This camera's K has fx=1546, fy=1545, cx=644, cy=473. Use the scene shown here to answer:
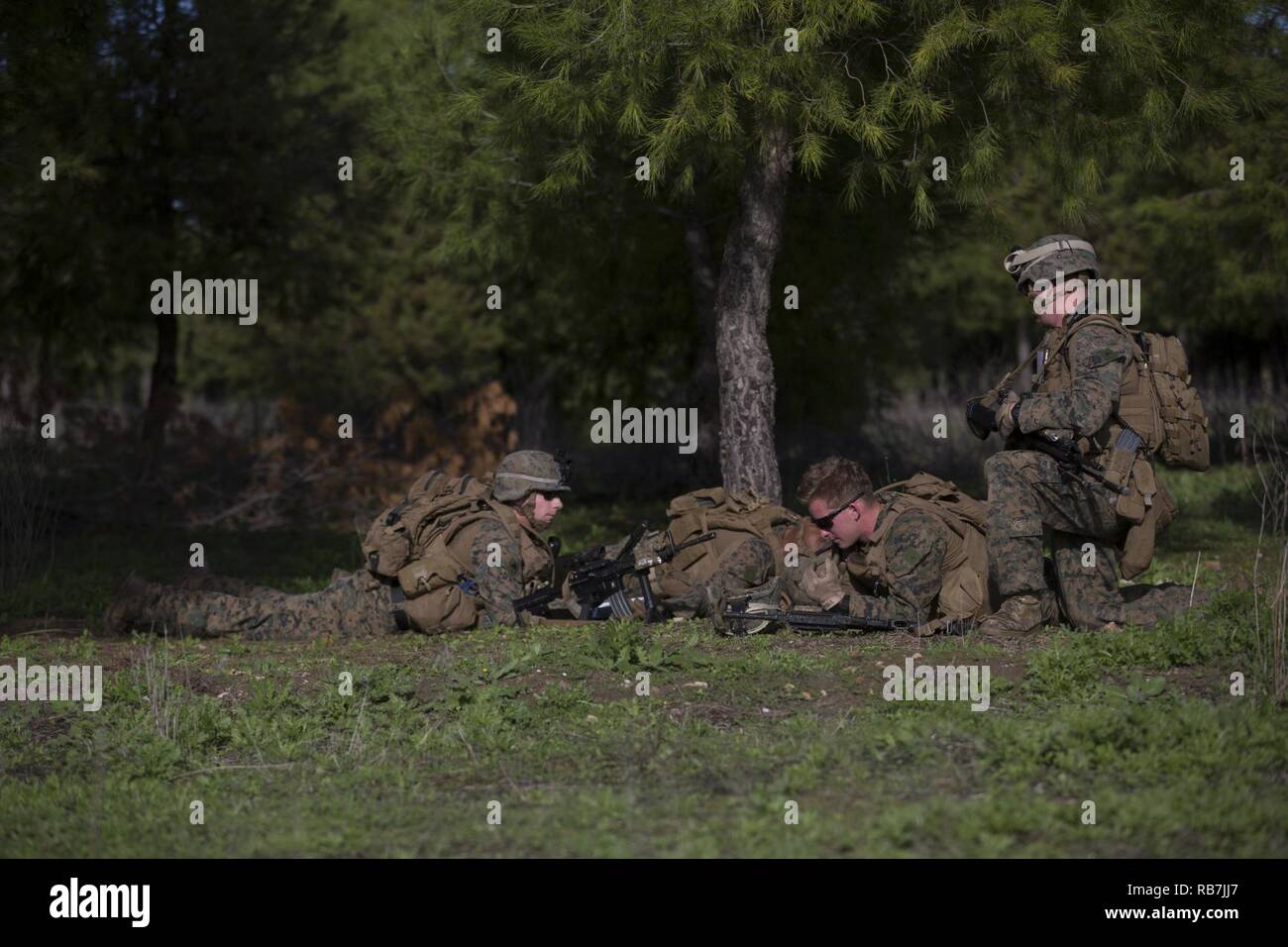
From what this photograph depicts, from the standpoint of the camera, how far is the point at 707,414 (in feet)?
51.9

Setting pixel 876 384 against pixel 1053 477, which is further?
pixel 876 384

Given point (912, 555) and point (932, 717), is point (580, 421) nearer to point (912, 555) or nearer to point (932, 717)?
point (912, 555)

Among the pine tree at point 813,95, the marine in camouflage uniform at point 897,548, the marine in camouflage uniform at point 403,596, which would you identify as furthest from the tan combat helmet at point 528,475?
the pine tree at point 813,95

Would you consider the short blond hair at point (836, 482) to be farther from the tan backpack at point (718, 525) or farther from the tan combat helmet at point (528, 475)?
the tan combat helmet at point (528, 475)

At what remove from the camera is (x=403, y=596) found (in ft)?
29.6

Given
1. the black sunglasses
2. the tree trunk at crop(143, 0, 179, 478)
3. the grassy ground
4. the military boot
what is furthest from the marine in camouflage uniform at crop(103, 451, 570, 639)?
the tree trunk at crop(143, 0, 179, 478)

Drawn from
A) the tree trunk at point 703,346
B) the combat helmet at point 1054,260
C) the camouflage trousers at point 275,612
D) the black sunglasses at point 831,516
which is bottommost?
the camouflage trousers at point 275,612

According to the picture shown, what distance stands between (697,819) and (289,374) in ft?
76.9

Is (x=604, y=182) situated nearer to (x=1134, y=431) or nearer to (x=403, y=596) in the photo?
(x=403, y=596)

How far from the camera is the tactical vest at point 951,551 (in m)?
7.99

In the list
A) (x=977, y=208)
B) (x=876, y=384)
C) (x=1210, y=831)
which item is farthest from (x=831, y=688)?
(x=876, y=384)

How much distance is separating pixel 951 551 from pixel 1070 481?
74 cm

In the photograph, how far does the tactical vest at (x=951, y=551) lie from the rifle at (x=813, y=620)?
0.47 ft
